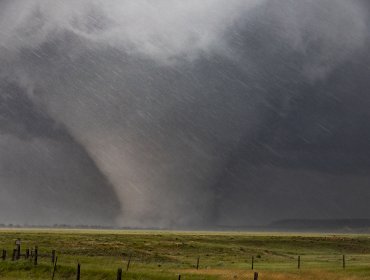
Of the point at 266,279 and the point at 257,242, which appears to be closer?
the point at 266,279

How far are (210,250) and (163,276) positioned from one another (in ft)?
193

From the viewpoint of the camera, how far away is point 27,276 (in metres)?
52.8

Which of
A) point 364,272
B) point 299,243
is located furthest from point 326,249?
point 364,272

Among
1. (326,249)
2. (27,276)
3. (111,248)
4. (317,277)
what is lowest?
(27,276)

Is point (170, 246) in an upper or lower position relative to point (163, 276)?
upper

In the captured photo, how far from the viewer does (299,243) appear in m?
144

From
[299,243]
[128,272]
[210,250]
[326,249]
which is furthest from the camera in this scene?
[299,243]

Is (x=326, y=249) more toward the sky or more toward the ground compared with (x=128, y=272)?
more toward the sky

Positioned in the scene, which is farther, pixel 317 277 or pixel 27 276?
pixel 27 276

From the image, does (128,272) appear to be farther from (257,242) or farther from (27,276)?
(257,242)

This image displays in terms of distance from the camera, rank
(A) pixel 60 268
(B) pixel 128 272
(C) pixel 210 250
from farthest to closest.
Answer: (C) pixel 210 250
(A) pixel 60 268
(B) pixel 128 272

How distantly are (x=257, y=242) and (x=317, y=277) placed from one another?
3902 inches

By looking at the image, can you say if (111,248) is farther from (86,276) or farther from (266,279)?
(266,279)

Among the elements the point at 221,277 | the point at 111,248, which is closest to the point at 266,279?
the point at 221,277
